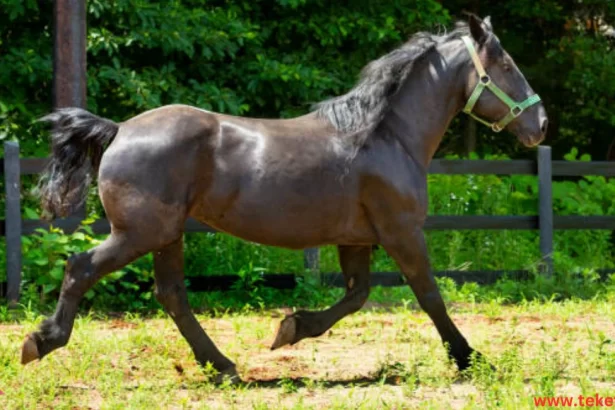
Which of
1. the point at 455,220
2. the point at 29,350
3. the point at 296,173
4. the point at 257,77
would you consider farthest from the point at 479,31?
the point at 257,77

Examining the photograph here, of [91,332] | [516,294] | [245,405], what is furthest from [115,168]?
[516,294]

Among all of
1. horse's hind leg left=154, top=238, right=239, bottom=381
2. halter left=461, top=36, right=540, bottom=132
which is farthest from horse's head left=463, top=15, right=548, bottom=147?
horse's hind leg left=154, top=238, right=239, bottom=381

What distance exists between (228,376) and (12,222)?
12.6 ft

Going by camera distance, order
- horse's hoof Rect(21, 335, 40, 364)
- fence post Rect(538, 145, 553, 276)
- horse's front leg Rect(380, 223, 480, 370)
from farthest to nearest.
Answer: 1. fence post Rect(538, 145, 553, 276)
2. horse's front leg Rect(380, 223, 480, 370)
3. horse's hoof Rect(21, 335, 40, 364)

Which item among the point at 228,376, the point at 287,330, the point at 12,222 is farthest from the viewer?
the point at 12,222

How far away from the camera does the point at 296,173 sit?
599cm

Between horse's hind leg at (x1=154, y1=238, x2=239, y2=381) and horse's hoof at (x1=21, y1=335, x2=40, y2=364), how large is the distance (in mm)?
856

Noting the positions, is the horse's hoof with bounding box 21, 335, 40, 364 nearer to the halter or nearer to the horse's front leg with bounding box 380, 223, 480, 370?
the horse's front leg with bounding box 380, 223, 480, 370

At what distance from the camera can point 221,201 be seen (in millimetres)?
5867

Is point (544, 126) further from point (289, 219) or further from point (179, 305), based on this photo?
point (179, 305)

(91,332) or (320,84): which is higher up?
(320,84)

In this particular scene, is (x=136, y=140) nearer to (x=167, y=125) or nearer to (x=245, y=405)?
(x=167, y=125)

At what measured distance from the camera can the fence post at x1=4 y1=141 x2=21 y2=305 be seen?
28.8ft

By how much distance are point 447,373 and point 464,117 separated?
395 inches
